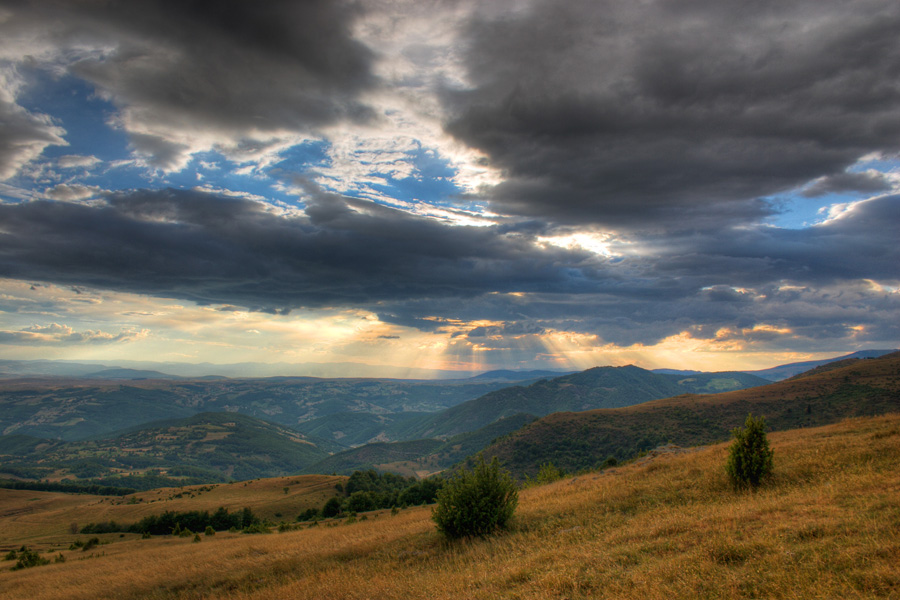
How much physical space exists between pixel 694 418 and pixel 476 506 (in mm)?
136266

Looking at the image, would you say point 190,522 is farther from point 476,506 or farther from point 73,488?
point 73,488

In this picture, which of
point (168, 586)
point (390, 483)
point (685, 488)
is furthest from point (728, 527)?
point (390, 483)

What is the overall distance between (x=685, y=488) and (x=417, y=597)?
1509cm

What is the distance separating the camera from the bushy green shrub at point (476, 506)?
750 inches

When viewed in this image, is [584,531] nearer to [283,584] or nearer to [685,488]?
[685,488]

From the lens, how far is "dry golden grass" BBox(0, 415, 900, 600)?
935 cm

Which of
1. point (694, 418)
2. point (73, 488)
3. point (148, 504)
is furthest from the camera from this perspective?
point (73, 488)

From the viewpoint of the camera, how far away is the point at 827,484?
15898 mm

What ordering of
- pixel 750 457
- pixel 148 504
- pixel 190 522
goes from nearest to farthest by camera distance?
pixel 750 457 → pixel 190 522 → pixel 148 504

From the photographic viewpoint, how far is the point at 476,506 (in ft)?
62.7

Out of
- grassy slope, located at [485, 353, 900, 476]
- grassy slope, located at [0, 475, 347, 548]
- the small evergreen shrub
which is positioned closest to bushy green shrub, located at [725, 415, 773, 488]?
the small evergreen shrub

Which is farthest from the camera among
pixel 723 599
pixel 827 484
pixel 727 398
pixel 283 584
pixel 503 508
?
pixel 727 398

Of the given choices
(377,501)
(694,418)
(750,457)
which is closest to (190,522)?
(377,501)

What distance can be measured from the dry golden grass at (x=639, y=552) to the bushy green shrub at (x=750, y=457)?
70 centimetres
